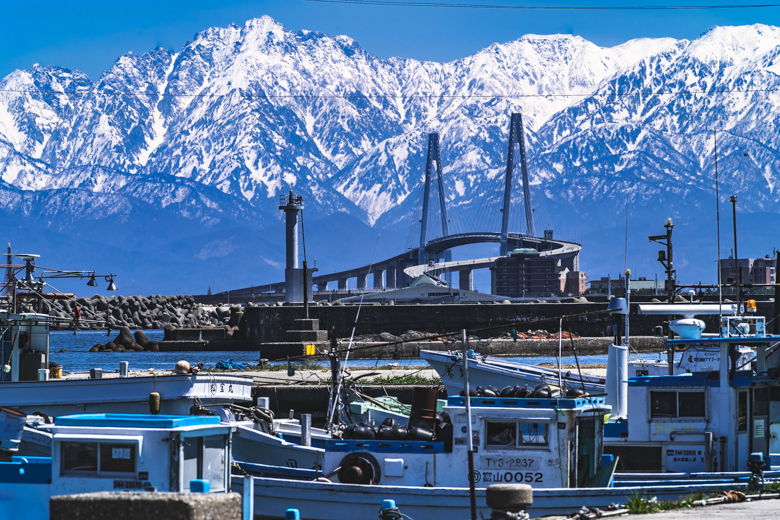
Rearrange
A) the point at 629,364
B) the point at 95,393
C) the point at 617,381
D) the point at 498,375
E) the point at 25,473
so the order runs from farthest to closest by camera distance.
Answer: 1. the point at 498,375
2. the point at 629,364
3. the point at 95,393
4. the point at 617,381
5. the point at 25,473

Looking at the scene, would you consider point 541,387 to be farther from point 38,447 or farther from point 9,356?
point 9,356

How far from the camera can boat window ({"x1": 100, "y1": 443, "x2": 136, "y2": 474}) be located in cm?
1023

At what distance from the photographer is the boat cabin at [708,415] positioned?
1543 centimetres

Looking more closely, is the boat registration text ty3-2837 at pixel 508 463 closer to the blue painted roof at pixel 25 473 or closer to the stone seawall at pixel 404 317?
the blue painted roof at pixel 25 473

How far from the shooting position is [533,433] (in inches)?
548

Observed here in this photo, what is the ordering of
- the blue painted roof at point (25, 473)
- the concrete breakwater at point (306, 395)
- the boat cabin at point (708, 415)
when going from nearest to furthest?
the blue painted roof at point (25, 473) → the boat cabin at point (708, 415) → the concrete breakwater at point (306, 395)

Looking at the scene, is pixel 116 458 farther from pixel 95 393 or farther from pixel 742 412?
pixel 95 393

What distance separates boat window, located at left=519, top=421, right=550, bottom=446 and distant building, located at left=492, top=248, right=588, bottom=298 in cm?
15912

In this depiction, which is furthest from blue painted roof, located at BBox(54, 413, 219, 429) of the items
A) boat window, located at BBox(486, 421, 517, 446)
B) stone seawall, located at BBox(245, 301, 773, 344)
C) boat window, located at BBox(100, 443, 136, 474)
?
stone seawall, located at BBox(245, 301, 773, 344)

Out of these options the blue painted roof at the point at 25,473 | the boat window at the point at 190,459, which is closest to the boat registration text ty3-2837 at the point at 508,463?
the boat window at the point at 190,459

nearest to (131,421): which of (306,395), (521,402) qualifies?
(521,402)

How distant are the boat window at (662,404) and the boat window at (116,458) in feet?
29.3

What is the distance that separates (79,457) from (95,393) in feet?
32.6

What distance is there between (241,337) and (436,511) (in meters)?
69.8
